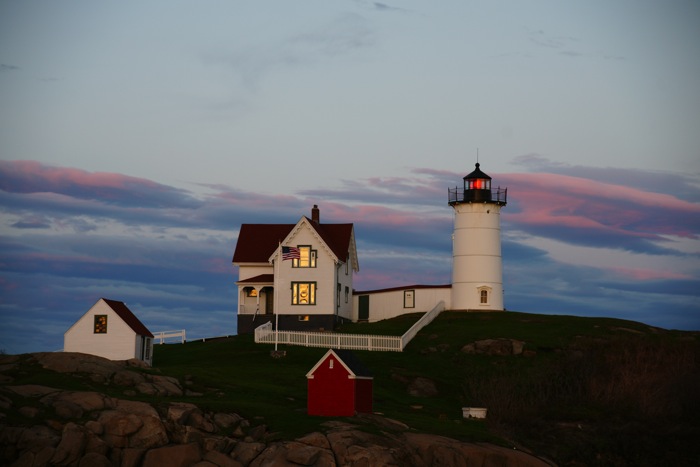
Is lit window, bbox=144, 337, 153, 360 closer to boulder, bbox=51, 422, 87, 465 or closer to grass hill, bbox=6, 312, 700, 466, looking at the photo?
grass hill, bbox=6, 312, 700, 466

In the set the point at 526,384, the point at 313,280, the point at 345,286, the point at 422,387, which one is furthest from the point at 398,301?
the point at 526,384

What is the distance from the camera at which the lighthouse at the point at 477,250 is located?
252ft

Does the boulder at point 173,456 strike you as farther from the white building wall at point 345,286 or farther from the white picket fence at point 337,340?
the white building wall at point 345,286

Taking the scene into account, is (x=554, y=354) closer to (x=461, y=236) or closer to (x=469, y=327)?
(x=469, y=327)

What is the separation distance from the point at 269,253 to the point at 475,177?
16.2 m

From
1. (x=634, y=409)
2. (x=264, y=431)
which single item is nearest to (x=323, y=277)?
(x=634, y=409)

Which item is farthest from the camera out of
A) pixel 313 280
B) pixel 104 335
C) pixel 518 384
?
pixel 313 280

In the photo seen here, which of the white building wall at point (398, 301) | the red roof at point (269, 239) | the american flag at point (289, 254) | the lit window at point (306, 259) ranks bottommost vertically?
the white building wall at point (398, 301)

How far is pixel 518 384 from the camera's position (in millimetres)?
56406

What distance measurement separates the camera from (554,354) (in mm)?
63438

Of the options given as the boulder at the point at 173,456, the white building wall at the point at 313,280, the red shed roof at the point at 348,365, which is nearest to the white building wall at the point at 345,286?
the white building wall at the point at 313,280

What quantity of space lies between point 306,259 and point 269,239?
274 inches

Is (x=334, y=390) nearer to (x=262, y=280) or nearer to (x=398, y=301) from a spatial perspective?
(x=262, y=280)

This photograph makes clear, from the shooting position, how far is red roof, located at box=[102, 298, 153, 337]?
189ft
